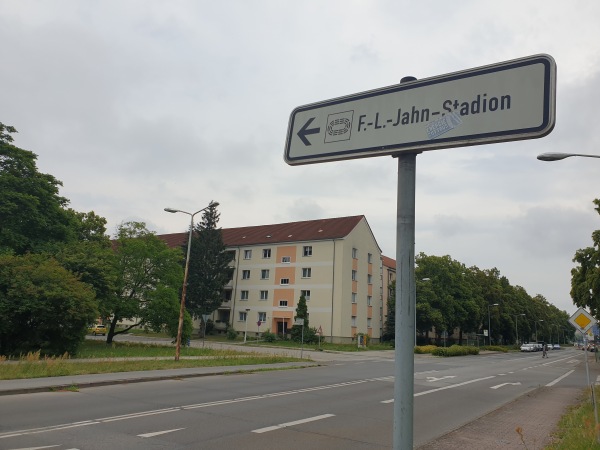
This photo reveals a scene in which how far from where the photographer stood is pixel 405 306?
7.72ft

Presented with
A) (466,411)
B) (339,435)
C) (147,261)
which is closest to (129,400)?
(339,435)

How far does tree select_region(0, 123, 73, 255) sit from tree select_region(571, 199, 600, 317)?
122ft

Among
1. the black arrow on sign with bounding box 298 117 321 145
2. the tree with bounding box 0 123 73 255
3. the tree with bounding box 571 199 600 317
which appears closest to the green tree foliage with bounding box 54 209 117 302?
the tree with bounding box 0 123 73 255

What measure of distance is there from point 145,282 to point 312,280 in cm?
2207

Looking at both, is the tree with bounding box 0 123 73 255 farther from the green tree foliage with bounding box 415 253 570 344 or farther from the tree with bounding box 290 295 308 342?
the green tree foliage with bounding box 415 253 570 344

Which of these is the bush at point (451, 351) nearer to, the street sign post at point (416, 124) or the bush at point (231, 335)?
the bush at point (231, 335)

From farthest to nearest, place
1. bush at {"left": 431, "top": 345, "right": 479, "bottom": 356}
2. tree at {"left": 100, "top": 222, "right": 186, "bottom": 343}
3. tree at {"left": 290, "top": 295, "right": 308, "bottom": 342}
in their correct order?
tree at {"left": 290, "top": 295, "right": 308, "bottom": 342} < bush at {"left": 431, "top": 345, "right": 479, "bottom": 356} < tree at {"left": 100, "top": 222, "right": 186, "bottom": 343}

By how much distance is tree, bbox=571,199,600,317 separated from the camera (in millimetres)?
30119

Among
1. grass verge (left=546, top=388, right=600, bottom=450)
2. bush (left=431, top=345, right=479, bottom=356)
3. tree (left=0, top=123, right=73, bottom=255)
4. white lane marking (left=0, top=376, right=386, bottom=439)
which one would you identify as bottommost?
bush (left=431, top=345, right=479, bottom=356)

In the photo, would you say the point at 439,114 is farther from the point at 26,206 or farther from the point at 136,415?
the point at 26,206

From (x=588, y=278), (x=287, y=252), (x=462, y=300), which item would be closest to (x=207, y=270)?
(x=287, y=252)

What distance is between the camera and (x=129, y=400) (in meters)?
12.2

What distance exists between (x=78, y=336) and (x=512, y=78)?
27.3 m

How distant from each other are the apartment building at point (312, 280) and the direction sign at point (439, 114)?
49598 millimetres
